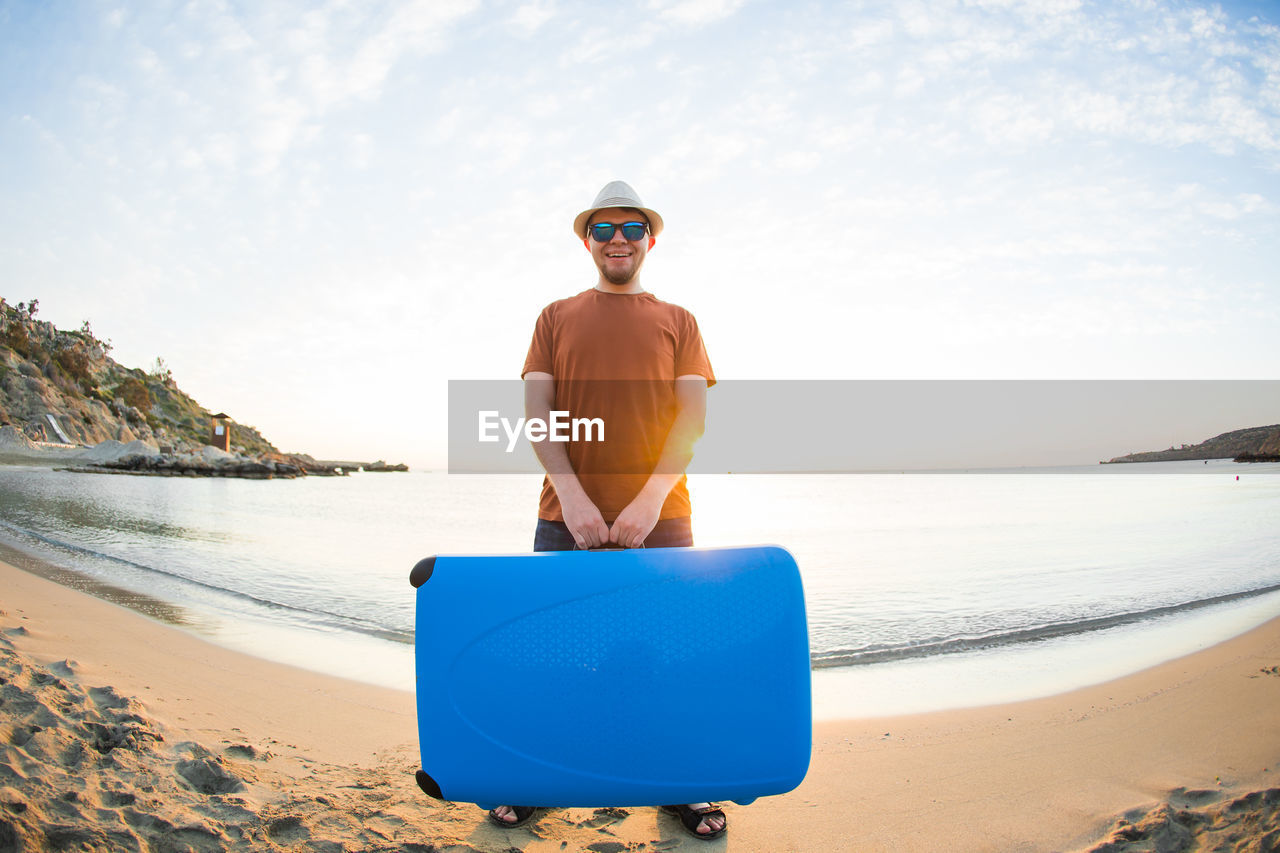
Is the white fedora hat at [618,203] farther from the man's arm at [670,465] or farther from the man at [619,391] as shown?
the man's arm at [670,465]

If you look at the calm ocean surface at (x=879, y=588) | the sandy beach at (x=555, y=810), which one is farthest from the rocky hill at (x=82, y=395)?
the sandy beach at (x=555, y=810)

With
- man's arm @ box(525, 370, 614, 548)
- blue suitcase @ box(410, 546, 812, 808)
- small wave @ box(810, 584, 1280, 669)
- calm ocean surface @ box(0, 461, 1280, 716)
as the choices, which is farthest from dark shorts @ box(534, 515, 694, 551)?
small wave @ box(810, 584, 1280, 669)

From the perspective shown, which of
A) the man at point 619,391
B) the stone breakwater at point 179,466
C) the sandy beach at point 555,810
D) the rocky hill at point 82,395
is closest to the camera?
the sandy beach at point 555,810

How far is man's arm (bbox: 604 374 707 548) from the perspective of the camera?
216 centimetres

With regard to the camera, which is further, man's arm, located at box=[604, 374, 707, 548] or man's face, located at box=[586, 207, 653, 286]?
man's face, located at box=[586, 207, 653, 286]

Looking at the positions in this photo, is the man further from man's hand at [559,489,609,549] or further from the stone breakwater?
the stone breakwater

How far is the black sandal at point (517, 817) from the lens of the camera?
2148 millimetres

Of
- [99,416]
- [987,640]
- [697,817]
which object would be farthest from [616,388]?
[99,416]

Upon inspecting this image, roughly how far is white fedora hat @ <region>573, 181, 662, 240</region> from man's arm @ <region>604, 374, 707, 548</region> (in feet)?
2.01

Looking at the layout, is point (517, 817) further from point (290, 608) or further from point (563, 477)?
point (290, 608)

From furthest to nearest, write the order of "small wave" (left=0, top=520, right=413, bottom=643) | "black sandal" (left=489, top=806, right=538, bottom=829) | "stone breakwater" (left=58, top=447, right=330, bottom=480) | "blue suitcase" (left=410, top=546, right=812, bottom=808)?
"stone breakwater" (left=58, top=447, right=330, bottom=480)
"small wave" (left=0, top=520, right=413, bottom=643)
"black sandal" (left=489, top=806, right=538, bottom=829)
"blue suitcase" (left=410, top=546, right=812, bottom=808)

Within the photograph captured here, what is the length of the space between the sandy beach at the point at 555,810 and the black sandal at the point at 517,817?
1.0 inches

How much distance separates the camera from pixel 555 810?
231cm

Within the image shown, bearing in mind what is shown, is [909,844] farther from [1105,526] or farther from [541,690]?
[1105,526]
